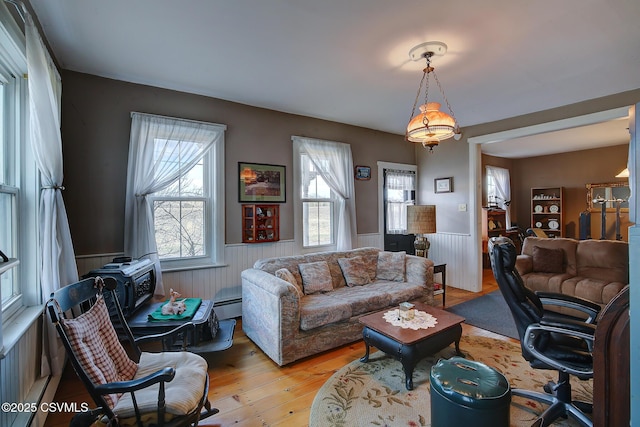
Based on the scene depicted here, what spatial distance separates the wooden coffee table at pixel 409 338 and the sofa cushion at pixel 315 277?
816 mm

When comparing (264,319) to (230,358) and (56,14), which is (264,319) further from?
(56,14)

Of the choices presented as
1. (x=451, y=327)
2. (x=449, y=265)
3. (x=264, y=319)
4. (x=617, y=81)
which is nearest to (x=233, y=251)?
(x=264, y=319)

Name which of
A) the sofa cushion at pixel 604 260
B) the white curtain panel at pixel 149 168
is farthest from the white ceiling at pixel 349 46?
the sofa cushion at pixel 604 260

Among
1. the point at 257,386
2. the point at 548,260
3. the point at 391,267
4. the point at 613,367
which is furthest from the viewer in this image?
the point at 548,260

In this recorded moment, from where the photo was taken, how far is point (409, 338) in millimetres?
2197

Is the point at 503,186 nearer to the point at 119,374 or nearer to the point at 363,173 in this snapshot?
the point at 363,173

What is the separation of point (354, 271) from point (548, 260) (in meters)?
2.64

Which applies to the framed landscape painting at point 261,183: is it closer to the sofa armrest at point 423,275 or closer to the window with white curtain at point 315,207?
the window with white curtain at point 315,207

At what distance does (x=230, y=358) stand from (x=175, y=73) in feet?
9.24

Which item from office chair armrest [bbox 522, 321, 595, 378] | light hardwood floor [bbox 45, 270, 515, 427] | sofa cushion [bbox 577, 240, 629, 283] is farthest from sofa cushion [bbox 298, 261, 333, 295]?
sofa cushion [bbox 577, 240, 629, 283]

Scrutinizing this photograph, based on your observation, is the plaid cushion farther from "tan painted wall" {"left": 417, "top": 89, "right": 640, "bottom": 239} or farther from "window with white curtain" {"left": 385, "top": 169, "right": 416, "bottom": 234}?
"tan painted wall" {"left": 417, "top": 89, "right": 640, "bottom": 239}

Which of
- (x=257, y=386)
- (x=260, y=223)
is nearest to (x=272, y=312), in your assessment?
(x=257, y=386)

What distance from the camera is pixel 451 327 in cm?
245

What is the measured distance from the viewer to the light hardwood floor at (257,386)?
76.7 inches
